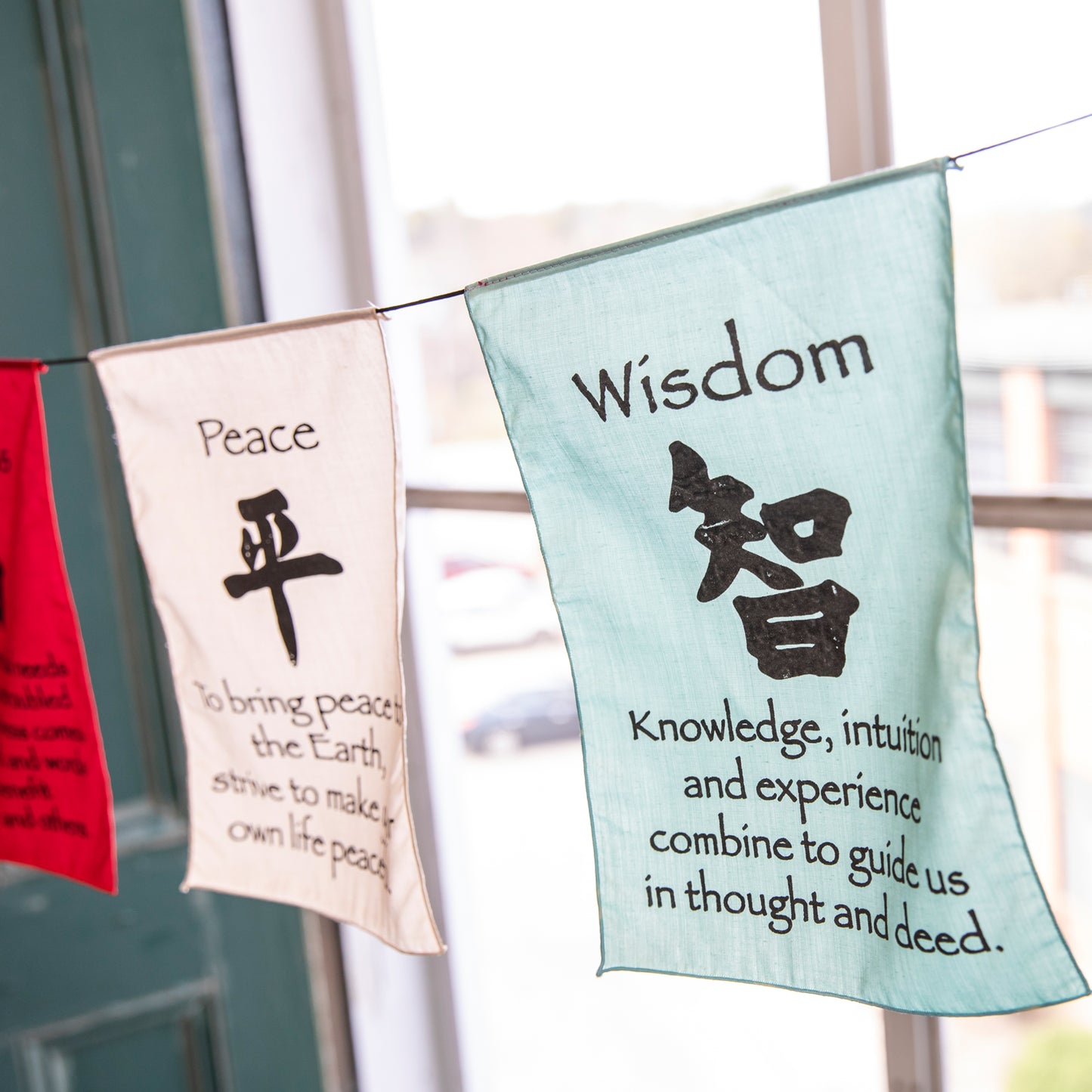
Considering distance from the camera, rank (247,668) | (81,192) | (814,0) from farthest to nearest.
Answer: (81,192) → (247,668) → (814,0)

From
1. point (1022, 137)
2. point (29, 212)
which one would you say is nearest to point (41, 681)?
point (29, 212)

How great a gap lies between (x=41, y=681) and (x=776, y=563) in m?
0.99

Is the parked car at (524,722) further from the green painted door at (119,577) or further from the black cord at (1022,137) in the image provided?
the black cord at (1022,137)

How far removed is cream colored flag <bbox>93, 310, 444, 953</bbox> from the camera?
1.05 meters

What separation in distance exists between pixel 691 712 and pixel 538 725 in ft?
2.40

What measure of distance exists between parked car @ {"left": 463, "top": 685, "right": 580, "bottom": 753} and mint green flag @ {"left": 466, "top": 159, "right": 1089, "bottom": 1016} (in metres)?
0.63

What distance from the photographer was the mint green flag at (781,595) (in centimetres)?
72

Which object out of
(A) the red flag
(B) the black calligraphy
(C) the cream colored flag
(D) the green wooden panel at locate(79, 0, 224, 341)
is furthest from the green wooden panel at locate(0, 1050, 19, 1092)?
(D) the green wooden panel at locate(79, 0, 224, 341)

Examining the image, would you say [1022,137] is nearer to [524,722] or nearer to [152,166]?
[524,722]

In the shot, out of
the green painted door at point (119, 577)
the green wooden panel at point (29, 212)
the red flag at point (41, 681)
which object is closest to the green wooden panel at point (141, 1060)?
the green painted door at point (119, 577)

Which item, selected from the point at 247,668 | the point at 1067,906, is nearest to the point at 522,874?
the point at 247,668

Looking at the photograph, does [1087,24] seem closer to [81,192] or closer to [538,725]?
[538,725]

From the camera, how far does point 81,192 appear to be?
5.10ft

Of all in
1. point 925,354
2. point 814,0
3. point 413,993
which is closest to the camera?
point 925,354
